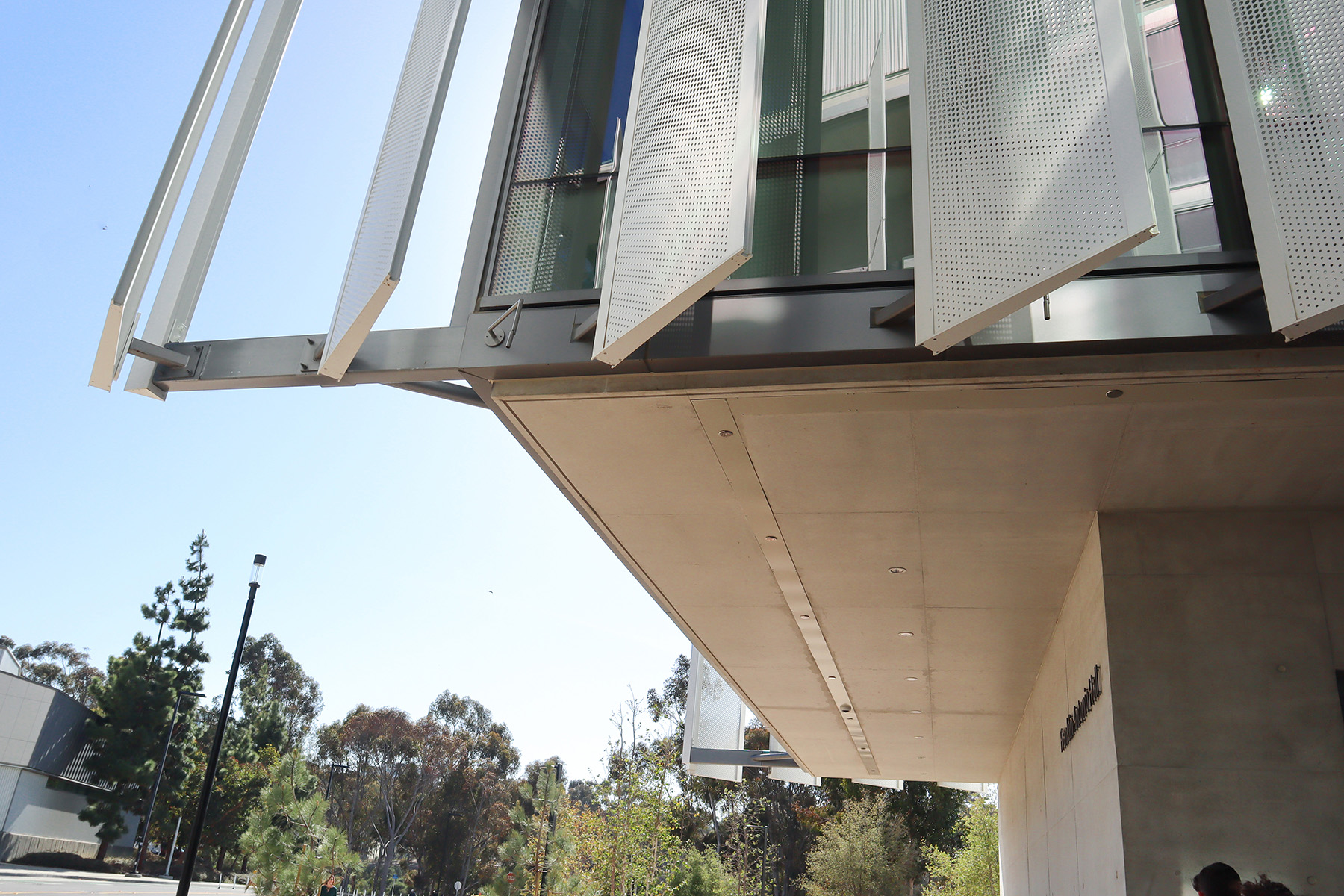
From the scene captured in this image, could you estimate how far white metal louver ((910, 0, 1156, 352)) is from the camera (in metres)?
3.49

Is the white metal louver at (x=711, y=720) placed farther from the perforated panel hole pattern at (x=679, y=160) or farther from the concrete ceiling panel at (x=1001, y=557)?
the perforated panel hole pattern at (x=679, y=160)

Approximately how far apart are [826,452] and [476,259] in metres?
2.49

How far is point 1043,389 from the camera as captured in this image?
437 cm

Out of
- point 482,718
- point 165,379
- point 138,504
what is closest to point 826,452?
point 165,379

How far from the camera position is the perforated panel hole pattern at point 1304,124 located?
3441mm

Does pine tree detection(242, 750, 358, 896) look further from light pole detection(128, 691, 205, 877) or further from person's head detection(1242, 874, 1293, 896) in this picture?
light pole detection(128, 691, 205, 877)

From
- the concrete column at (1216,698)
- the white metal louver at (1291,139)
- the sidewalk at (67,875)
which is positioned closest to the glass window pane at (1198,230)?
the white metal louver at (1291,139)

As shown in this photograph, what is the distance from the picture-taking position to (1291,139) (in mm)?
3686

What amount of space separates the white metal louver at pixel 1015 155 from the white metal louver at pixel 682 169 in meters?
0.87

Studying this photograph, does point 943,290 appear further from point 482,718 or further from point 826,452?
point 482,718

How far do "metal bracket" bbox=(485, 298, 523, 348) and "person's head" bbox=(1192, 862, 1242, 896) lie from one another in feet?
15.0

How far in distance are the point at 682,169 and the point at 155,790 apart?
158 feet

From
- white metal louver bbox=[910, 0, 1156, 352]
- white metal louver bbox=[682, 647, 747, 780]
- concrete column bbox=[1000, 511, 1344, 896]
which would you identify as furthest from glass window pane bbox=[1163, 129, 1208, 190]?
white metal louver bbox=[682, 647, 747, 780]

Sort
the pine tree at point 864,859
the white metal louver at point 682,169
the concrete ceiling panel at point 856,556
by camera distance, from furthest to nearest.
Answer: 1. the pine tree at point 864,859
2. the concrete ceiling panel at point 856,556
3. the white metal louver at point 682,169
